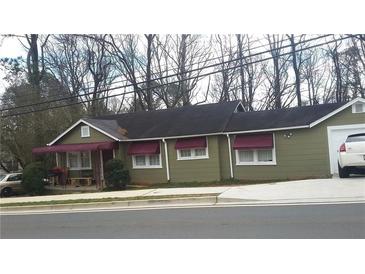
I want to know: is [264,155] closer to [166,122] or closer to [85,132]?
[166,122]

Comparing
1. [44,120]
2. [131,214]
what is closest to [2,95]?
[44,120]

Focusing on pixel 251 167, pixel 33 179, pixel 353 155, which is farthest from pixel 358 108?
pixel 33 179

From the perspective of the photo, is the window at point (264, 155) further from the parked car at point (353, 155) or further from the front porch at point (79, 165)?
the front porch at point (79, 165)

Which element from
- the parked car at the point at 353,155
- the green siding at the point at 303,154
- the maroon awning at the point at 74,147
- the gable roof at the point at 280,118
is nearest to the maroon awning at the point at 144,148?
the maroon awning at the point at 74,147

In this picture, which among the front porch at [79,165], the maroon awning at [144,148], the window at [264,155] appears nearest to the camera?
the window at [264,155]

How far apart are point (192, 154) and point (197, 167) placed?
670mm

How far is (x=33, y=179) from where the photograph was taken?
1720cm

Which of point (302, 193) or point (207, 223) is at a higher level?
point (302, 193)

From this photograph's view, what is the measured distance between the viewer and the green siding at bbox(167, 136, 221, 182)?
18031 mm

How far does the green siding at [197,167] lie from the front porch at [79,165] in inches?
114

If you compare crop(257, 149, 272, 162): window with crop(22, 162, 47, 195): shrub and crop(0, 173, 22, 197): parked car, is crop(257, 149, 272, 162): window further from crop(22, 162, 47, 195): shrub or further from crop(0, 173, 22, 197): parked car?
crop(0, 173, 22, 197): parked car

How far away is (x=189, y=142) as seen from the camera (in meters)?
18.3

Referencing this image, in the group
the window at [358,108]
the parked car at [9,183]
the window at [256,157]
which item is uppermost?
the window at [358,108]

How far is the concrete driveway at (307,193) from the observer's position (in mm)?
10070
